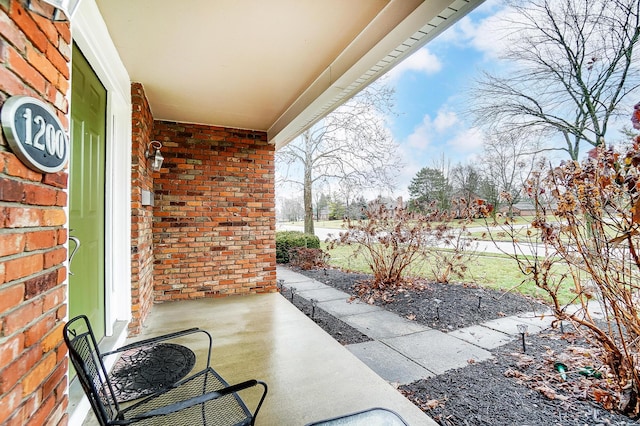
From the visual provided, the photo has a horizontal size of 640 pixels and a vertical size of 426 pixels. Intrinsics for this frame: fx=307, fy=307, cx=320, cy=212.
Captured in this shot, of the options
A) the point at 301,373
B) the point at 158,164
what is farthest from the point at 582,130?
the point at 158,164

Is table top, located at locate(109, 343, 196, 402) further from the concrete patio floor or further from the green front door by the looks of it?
the green front door

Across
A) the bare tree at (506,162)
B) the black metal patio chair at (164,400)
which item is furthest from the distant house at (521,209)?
the black metal patio chair at (164,400)

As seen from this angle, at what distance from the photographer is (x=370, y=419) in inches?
52.7

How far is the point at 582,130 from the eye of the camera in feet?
11.9

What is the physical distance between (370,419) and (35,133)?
170 centimetres

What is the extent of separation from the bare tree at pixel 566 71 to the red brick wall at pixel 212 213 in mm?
3946

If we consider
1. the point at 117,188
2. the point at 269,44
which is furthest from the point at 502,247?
the point at 117,188

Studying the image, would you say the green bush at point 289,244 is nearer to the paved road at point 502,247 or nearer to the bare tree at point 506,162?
the paved road at point 502,247

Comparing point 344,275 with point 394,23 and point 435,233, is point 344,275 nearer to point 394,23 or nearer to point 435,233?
point 435,233

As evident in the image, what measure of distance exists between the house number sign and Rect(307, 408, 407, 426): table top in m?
1.49

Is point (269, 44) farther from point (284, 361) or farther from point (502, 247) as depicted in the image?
point (502, 247)

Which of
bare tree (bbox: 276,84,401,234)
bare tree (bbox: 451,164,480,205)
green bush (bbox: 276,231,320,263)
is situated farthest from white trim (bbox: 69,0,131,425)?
bare tree (bbox: 276,84,401,234)

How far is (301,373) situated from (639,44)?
493cm

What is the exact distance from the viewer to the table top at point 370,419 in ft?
4.26
